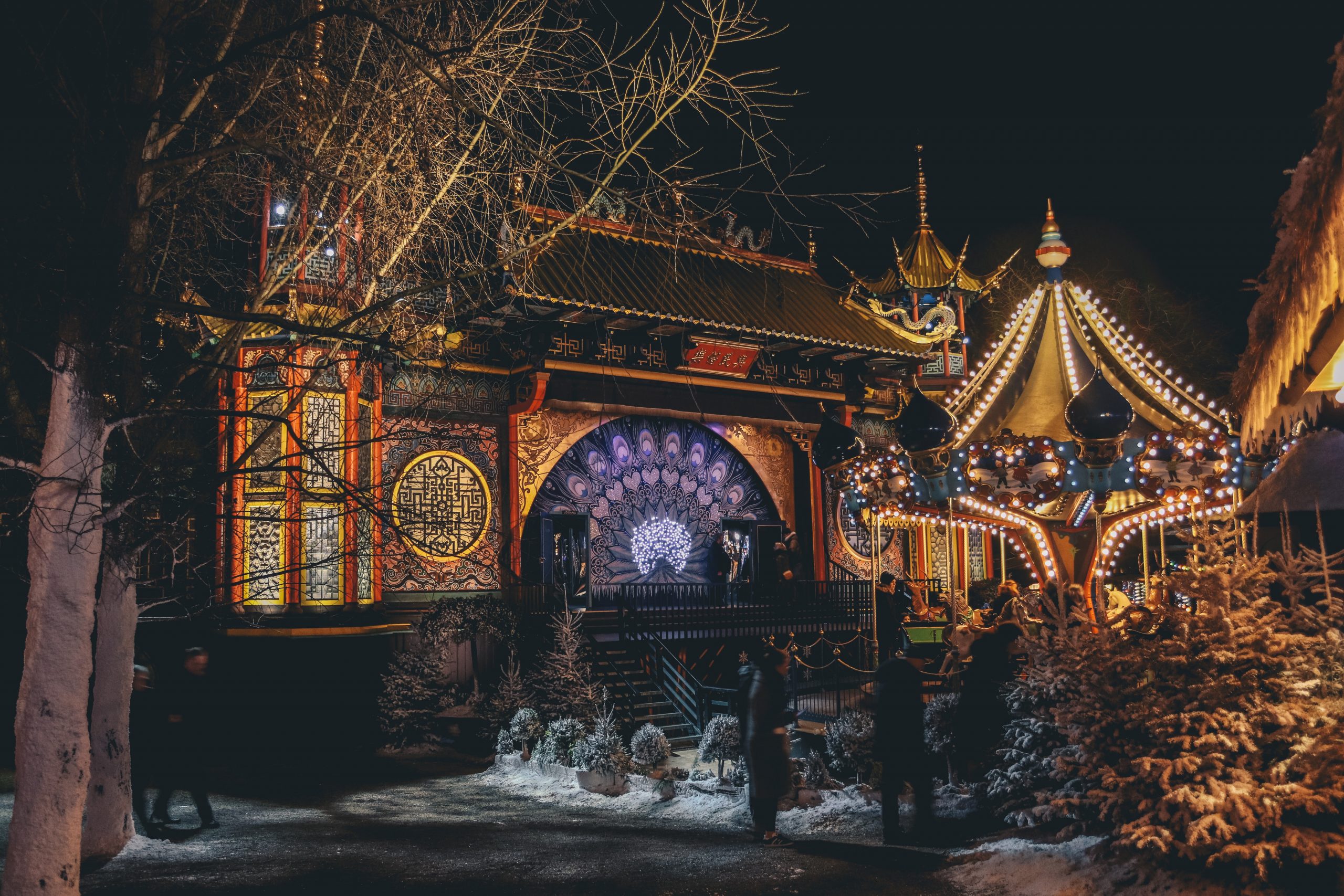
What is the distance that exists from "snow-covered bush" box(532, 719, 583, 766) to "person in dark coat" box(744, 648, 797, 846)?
3.44 m

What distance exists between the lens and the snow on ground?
19.7 feet

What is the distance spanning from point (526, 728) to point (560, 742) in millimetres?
973

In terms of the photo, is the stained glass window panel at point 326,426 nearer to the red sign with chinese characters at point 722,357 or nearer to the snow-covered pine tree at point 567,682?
the snow-covered pine tree at point 567,682

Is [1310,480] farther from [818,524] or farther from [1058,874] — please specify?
[818,524]

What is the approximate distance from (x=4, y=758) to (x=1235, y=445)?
14577mm

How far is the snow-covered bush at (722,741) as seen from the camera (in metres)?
10.4

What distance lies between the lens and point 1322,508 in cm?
859

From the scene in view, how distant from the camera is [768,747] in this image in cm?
828

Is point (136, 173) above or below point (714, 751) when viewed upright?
above

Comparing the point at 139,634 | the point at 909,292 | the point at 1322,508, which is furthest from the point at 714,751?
the point at 909,292

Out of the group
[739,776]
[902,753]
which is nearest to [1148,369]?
[902,753]

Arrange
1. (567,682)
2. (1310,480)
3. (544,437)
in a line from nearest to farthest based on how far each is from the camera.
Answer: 1. (1310,480)
2. (567,682)
3. (544,437)

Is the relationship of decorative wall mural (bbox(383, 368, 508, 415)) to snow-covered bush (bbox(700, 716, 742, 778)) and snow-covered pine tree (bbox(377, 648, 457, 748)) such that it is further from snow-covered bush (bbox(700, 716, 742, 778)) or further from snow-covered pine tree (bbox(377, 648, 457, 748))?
snow-covered bush (bbox(700, 716, 742, 778))

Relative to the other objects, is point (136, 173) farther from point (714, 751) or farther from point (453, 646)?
point (453, 646)
